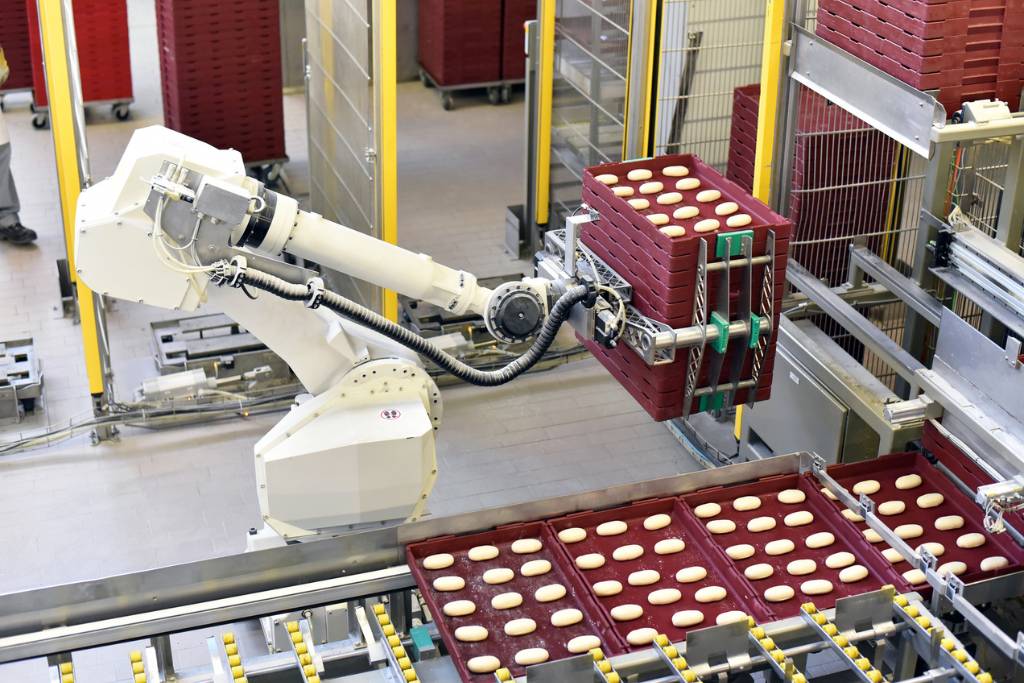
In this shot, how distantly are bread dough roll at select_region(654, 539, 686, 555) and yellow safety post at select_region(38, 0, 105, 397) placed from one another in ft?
11.0

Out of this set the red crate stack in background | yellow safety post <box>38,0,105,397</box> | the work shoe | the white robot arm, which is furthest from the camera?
the red crate stack in background

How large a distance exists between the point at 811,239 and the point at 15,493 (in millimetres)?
3745

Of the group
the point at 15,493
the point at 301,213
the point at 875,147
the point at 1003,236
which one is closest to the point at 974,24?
the point at 1003,236

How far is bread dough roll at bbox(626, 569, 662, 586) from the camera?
3.95 m

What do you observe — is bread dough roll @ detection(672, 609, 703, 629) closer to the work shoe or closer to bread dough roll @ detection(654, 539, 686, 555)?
bread dough roll @ detection(654, 539, 686, 555)

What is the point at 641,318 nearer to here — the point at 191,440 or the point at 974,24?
the point at 974,24

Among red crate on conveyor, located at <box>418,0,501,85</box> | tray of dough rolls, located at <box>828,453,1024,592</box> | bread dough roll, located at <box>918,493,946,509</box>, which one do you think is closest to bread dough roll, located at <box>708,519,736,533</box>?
tray of dough rolls, located at <box>828,453,1024,592</box>

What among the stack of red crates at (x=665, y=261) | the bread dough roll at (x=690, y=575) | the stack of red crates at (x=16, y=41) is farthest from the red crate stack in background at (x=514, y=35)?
the bread dough roll at (x=690, y=575)

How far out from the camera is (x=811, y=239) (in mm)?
6156

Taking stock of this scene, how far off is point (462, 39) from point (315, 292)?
6.00m

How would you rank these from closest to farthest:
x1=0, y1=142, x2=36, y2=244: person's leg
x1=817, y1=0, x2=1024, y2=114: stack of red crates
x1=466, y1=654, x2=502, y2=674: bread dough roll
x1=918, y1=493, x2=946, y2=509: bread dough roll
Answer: x1=466, y1=654, x2=502, y2=674: bread dough roll < x1=918, y1=493, x2=946, y2=509: bread dough roll < x1=817, y1=0, x2=1024, y2=114: stack of red crates < x1=0, y1=142, x2=36, y2=244: person's leg

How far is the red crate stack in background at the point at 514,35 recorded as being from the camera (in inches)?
395

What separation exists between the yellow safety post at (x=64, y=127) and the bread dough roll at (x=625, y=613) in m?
3.48

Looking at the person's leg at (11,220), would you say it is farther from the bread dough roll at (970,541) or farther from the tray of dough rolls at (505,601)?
the bread dough roll at (970,541)
